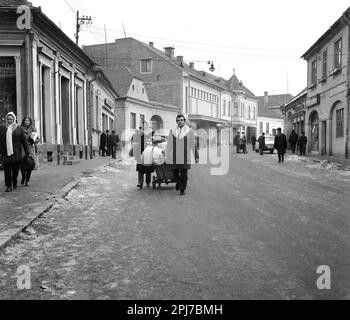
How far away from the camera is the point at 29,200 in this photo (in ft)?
29.0

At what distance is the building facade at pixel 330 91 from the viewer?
23062 mm

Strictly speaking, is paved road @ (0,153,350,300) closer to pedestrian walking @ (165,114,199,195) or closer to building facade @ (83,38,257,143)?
pedestrian walking @ (165,114,199,195)

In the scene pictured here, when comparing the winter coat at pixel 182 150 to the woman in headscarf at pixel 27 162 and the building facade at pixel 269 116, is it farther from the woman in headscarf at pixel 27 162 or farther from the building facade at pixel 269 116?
the building facade at pixel 269 116

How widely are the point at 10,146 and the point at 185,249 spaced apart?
6032 mm

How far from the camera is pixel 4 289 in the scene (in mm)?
4055

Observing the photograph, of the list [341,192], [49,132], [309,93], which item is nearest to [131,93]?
[309,93]

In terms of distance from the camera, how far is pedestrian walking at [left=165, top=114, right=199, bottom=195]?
1009cm

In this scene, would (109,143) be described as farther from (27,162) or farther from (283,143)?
(27,162)

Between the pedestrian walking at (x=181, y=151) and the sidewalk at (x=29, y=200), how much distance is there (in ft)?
8.39

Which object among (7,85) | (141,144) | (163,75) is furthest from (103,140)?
(163,75)

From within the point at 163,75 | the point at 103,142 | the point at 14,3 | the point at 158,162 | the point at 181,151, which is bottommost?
the point at 158,162

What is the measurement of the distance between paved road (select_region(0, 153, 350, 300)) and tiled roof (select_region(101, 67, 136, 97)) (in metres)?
33.9

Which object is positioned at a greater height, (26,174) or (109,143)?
(109,143)

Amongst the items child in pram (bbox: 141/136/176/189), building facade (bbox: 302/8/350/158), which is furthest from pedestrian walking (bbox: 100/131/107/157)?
child in pram (bbox: 141/136/176/189)
